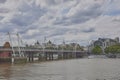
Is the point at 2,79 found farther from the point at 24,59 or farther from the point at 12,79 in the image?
the point at 24,59

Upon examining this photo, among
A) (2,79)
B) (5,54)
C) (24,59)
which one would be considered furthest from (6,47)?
(2,79)

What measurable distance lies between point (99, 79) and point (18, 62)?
86.4 m

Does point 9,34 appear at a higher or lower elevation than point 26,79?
higher

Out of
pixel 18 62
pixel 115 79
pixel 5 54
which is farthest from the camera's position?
pixel 5 54

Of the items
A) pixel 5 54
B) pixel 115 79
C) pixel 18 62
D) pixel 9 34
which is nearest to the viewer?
pixel 115 79

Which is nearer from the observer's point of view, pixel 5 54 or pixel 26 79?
pixel 26 79

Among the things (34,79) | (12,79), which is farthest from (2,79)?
(34,79)

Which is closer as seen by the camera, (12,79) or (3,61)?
(12,79)

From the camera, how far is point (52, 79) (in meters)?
56.7

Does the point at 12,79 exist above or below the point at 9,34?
below

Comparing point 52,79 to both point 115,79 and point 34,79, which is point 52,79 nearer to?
point 34,79

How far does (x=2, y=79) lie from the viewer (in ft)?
187

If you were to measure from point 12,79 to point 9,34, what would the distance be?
111 m

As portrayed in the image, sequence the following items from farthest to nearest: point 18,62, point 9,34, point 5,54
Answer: point 9,34 < point 5,54 < point 18,62
